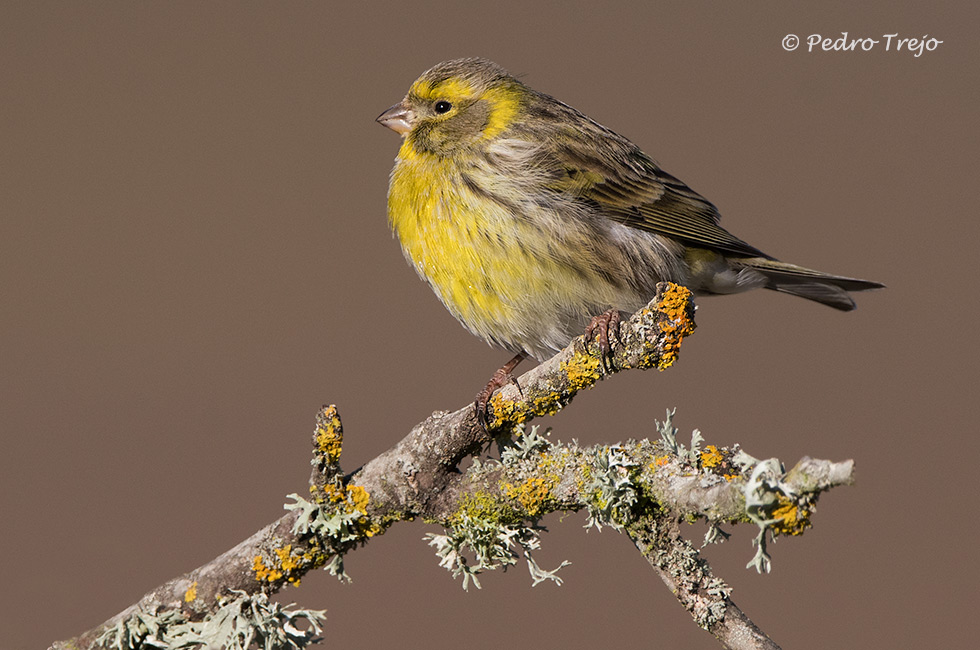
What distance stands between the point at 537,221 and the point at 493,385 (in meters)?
0.72

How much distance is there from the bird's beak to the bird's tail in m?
1.62

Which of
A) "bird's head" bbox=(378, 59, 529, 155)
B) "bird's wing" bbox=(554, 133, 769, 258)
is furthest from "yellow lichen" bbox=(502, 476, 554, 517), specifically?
"bird's head" bbox=(378, 59, 529, 155)

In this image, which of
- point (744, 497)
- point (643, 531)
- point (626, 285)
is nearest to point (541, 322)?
point (626, 285)

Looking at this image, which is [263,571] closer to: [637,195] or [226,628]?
[226,628]

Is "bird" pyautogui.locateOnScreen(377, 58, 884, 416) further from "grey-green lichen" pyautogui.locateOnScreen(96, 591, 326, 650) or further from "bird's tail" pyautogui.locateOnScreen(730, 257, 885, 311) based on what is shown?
"grey-green lichen" pyautogui.locateOnScreen(96, 591, 326, 650)

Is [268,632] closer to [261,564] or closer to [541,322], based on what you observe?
[261,564]

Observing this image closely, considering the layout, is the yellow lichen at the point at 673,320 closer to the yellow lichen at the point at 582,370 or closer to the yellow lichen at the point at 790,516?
the yellow lichen at the point at 582,370

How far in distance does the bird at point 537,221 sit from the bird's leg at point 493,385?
0.01 metres

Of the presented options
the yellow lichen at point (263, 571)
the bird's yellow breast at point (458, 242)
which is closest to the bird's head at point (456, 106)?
the bird's yellow breast at point (458, 242)

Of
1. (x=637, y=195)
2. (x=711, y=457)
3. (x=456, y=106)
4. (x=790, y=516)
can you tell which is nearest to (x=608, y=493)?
(x=711, y=457)

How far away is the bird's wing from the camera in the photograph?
403 centimetres

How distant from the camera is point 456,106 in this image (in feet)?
13.8

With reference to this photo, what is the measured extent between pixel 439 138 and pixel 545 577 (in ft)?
6.86

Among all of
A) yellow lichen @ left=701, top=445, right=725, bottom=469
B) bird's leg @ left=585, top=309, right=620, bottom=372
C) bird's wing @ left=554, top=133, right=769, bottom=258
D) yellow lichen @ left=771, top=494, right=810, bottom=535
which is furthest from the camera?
bird's wing @ left=554, top=133, right=769, bottom=258
